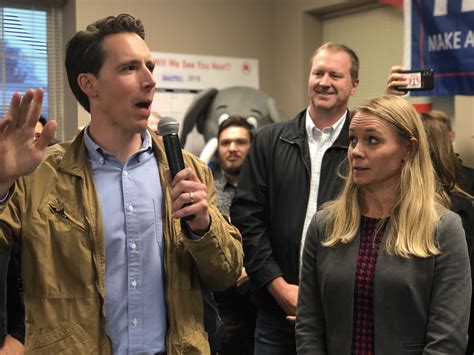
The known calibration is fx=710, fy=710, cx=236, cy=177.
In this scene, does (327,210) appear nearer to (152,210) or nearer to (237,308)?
(152,210)

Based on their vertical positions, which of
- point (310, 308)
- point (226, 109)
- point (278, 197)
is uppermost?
point (226, 109)

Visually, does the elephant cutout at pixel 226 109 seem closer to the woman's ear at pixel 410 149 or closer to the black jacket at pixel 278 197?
the black jacket at pixel 278 197

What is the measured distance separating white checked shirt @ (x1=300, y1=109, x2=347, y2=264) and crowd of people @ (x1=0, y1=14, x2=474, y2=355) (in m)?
0.44

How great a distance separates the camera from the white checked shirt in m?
2.46

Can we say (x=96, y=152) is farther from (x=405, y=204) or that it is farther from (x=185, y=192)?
(x=405, y=204)

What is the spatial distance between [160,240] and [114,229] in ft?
0.36

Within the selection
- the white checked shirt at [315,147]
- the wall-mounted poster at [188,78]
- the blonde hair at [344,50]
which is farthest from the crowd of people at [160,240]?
the wall-mounted poster at [188,78]

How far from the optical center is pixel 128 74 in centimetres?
166

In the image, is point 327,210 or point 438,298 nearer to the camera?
point 438,298

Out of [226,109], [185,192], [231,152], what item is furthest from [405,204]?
[226,109]

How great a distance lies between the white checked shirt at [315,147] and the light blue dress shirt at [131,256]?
916mm

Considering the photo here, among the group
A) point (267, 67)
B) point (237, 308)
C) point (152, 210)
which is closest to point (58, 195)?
point (152, 210)

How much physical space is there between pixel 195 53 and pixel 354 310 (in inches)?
133

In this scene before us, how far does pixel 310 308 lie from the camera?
194 centimetres
